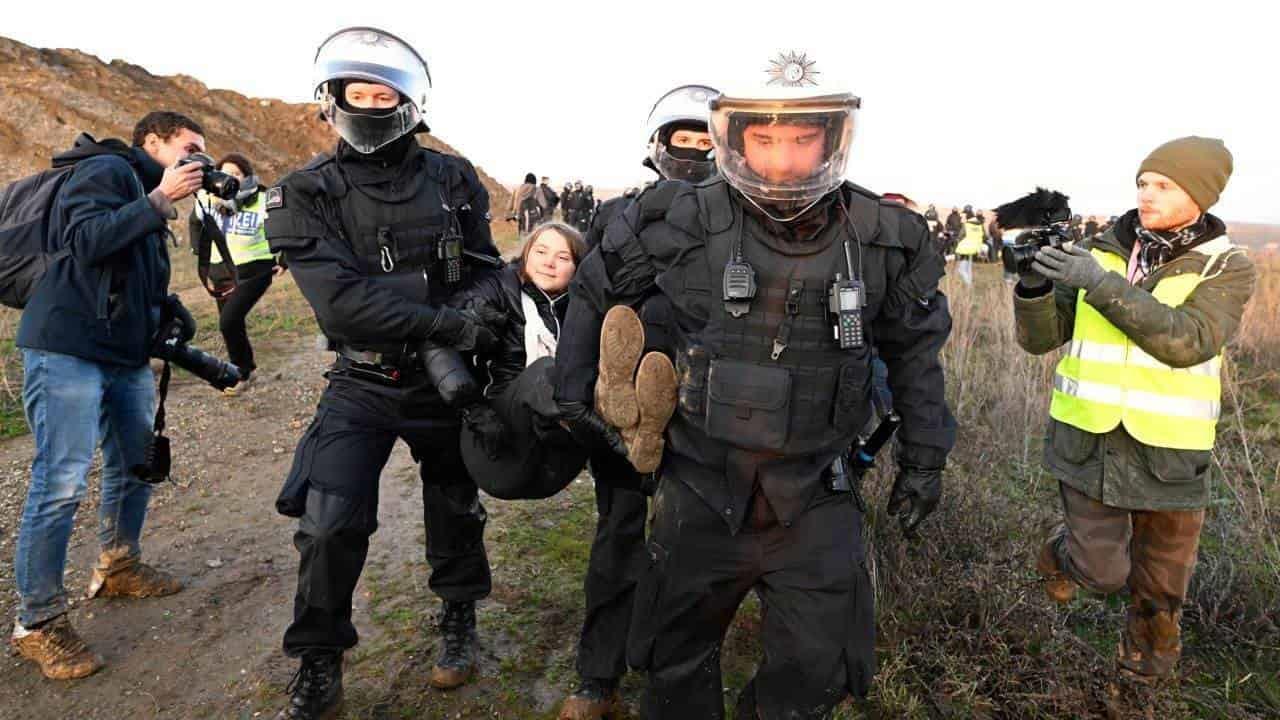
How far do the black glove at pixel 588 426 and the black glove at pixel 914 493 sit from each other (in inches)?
32.3

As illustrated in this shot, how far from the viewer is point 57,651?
9.93 feet

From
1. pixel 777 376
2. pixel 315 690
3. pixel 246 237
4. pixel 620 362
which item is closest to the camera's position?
pixel 777 376

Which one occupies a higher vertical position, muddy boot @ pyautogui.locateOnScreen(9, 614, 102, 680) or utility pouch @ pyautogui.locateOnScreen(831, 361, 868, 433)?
utility pouch @ pyautogui.locateOnScreen(831, 361, 868, 433)

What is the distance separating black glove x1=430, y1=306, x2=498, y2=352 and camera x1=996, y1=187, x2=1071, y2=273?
1.73 m

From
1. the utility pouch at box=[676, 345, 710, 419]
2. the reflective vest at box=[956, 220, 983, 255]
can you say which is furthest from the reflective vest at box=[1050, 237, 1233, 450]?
the reflective vest at box=[956, 220, 983, 255]

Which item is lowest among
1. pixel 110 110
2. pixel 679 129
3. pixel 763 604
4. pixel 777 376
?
pixel 763 604

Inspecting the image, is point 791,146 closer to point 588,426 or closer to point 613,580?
point 588,426

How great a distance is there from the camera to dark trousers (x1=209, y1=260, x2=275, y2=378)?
6.47m

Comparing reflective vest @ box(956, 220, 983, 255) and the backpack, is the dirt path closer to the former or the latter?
the backpack

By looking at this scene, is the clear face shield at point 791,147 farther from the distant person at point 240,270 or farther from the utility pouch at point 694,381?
the distant person at point 240,270

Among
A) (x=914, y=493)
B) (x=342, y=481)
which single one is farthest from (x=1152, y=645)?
(x=342, y=481)

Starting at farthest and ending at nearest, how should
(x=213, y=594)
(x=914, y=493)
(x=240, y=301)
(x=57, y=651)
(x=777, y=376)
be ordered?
(x=240, y=301), (x=213, y=594), (x=57, y=651), (x=914, y=493), (x=777, y=376)

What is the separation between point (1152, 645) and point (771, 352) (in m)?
1.92

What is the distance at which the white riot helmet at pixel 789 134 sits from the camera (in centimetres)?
217
